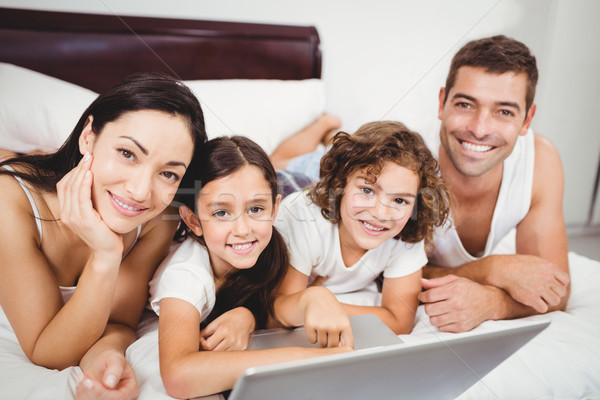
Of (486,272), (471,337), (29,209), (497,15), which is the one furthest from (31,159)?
(497,15)

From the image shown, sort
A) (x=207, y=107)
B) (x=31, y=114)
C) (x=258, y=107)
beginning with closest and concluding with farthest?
(x=31, y=114)
(x=207, y=107)
(x=258, y=107)

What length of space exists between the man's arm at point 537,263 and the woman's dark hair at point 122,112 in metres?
0.62

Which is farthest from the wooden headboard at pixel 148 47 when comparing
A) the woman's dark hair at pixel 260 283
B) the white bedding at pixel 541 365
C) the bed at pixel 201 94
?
the white bedding at pixel 541 365

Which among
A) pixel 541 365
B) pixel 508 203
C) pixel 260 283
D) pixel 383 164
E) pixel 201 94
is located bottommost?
pixel 541 365

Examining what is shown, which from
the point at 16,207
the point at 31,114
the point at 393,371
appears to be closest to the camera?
the point at 393,371

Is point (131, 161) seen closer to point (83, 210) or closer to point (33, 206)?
point (83, 210)

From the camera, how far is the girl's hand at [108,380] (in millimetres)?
629

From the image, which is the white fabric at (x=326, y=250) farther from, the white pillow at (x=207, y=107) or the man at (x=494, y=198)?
the white pillow at (x=207, y=107)

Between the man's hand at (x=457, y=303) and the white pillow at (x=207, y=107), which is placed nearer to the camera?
the man's hand at (x=457, y=303)

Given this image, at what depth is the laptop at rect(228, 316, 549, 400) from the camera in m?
0.51

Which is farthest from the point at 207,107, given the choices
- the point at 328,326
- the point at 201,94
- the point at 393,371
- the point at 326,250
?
the point at 393,371

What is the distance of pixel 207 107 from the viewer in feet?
4.20

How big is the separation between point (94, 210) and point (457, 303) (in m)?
0.72

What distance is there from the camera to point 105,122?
2.29 feet
